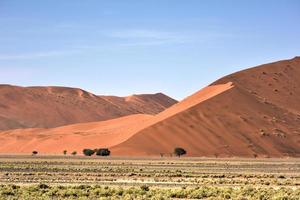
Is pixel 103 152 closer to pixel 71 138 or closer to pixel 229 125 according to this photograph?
pixel 229 125

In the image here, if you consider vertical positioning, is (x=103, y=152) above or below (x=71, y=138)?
below

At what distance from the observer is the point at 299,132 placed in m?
123

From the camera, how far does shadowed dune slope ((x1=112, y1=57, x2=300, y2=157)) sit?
116m

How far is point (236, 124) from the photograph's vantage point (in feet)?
404

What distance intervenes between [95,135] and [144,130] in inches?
1131

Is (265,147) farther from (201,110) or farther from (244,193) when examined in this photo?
(244,193)

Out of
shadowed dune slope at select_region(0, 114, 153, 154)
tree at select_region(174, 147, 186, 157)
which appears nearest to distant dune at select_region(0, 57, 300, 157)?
shadowed dune slope at select_region(0, 114, 153, 154)

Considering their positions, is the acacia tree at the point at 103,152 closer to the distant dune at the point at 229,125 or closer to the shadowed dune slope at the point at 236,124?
the distant dune at the point at 229,125

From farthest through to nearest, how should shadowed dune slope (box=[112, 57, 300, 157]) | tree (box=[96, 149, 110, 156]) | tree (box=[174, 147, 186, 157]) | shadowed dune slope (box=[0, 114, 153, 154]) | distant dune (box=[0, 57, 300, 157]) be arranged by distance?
1. shadowed dune slope (box=[0, 114, 153, 154])
2. distant dune (box=[0, 57, 300, 157])
3. shadowed dune slope (box=[112, 57, 300, 157])
4. tree (box=[96, 149, 110, 156])
5. tree (box=[174, 147, 186, 157])

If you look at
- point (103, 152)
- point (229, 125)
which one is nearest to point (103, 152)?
point (103, 152)

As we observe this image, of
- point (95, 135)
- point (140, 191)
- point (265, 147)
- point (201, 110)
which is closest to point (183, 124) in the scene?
point (201, 110)

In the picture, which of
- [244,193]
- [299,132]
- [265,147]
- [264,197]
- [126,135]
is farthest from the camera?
[126,135]

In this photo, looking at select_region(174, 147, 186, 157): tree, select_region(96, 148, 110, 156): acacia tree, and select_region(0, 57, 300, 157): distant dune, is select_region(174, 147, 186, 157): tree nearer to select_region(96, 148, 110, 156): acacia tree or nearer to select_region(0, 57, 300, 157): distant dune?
select_region(0, 57, 300, 157): distant dune

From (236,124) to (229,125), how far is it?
1.44m
